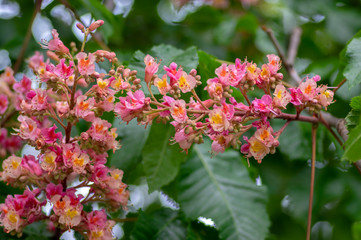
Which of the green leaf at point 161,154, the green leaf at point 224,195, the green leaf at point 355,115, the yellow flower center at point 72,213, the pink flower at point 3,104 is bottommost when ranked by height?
the green leaf at point 224,195

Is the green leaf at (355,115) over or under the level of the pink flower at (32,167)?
over

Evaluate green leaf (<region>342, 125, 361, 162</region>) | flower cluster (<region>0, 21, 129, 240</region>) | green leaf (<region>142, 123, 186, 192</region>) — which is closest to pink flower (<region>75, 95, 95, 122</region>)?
flower cluster (<region>0, 21, 129, 240</region>)

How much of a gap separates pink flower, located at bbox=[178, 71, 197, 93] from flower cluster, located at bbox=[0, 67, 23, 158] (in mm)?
563

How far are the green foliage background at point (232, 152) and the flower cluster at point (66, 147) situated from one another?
26cm

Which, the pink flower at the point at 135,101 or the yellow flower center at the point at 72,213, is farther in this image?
the yellow flower center at the point at 72,213

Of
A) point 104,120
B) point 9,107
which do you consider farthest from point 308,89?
point 9,107

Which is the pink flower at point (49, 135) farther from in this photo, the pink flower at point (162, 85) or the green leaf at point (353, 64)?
the green leaf at point (353, 64)

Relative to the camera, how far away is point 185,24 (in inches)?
125

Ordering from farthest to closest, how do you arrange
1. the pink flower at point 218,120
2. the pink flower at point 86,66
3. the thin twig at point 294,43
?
the thin twig at point 294,43, the pink flower at point 86,66, the pink flower at point 218,120

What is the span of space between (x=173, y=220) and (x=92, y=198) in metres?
0.53

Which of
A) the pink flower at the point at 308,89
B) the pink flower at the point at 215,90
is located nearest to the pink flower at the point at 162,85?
the pink flower at the point at 215,90

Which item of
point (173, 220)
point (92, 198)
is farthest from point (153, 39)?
point (92, 198)

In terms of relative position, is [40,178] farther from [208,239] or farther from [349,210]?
[349,210]

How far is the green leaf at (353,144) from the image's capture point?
Result: 106 cm
